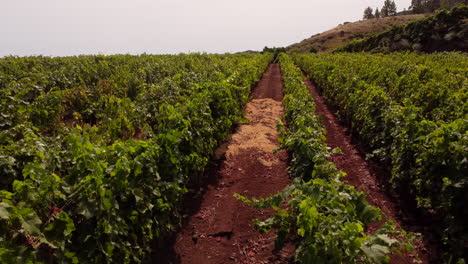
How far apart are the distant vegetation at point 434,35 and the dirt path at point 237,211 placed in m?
37.9

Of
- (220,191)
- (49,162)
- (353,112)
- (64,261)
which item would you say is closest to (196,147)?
(220,191)

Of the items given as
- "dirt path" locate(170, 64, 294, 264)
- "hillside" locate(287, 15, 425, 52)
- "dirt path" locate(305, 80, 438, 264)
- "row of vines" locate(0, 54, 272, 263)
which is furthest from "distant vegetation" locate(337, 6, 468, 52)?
"row of vines" locate(0, 54, 272, 263)

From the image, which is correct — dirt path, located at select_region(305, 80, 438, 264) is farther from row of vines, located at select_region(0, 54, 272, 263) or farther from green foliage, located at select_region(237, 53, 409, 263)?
row of vines, located at select_region(0, 54, 272, 263)

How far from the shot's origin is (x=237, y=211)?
6.19 m

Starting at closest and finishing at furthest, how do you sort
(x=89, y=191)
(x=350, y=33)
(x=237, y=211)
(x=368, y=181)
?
(x=89, y=191)
(x=237, y=211)
(x=368, y=181)
(x=350, y=33)

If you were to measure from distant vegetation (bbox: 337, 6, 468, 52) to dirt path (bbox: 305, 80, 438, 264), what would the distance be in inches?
1370

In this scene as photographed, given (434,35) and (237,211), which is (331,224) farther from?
(434,35)

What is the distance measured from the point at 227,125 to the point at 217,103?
2.45 feet

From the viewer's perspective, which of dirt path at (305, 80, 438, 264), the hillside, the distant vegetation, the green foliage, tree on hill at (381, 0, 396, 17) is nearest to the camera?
the green foliage

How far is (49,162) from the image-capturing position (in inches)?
148

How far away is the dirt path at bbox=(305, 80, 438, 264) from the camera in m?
5.00

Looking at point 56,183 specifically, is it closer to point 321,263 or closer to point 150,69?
point 321,263

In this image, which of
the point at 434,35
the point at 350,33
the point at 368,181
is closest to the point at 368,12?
the point at 350,33

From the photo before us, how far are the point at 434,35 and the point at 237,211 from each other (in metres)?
45.5
